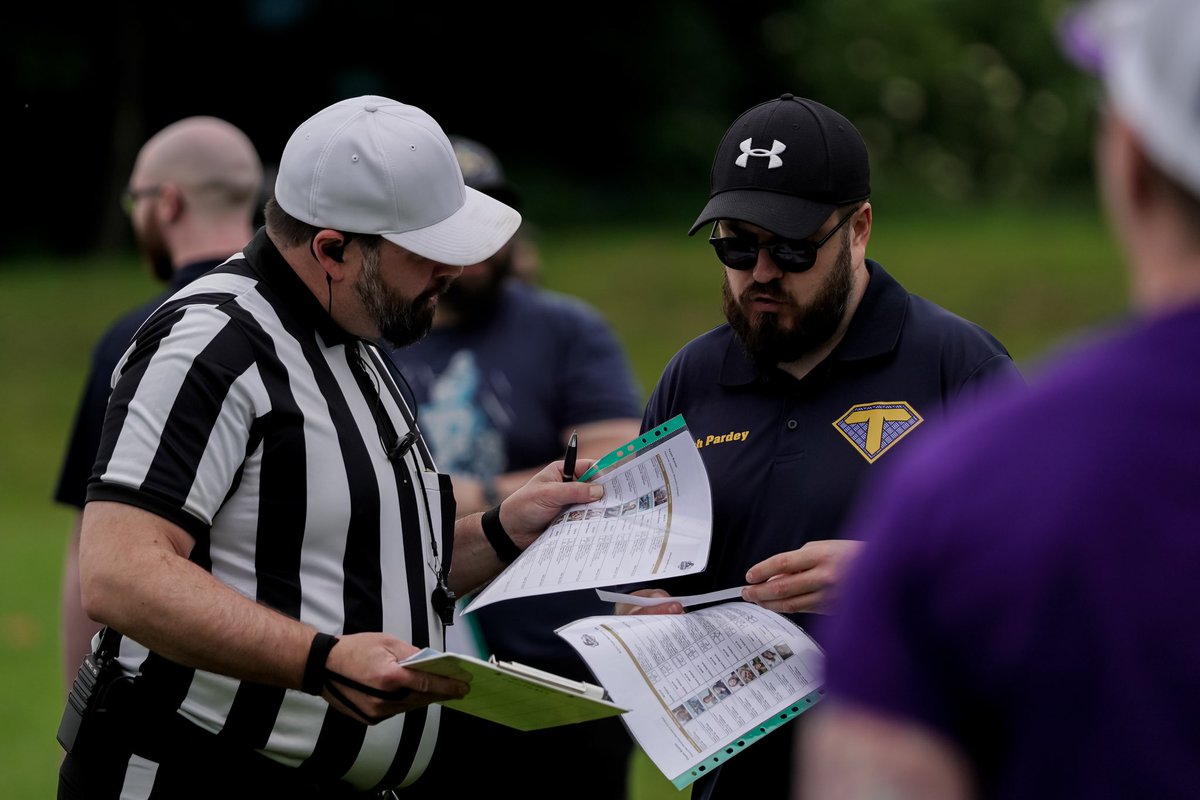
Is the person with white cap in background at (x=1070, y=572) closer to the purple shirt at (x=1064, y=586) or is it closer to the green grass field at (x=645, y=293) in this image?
the purple shirt at (x=1064, y=586)

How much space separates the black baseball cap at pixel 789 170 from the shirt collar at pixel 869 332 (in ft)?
0.66

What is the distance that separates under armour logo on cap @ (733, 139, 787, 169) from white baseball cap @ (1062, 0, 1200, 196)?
6.04ft

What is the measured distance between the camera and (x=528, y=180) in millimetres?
25109

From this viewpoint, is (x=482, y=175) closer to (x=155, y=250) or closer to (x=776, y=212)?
(x=155, y=250)

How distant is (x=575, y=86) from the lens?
1038 inches

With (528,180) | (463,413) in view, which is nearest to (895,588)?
(463,413)

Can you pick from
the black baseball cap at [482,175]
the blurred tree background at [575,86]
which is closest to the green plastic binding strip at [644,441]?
A: the black baseball cap at [482,175]

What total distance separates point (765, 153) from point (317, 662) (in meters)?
1.41

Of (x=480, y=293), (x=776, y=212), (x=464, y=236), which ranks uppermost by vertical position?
(x=776, y=212)

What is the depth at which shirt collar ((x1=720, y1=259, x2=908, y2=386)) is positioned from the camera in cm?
304

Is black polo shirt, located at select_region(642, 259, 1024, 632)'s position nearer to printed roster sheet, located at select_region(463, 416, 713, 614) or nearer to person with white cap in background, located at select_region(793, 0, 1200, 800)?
printed roster sheet, located at select_region(463, 416, 713, 614)

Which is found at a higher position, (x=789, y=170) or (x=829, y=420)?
(x=789, y=170)

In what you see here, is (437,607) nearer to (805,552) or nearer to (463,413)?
(805,552)

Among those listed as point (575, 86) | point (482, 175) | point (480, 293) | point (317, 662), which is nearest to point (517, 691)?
point (317, 662)
